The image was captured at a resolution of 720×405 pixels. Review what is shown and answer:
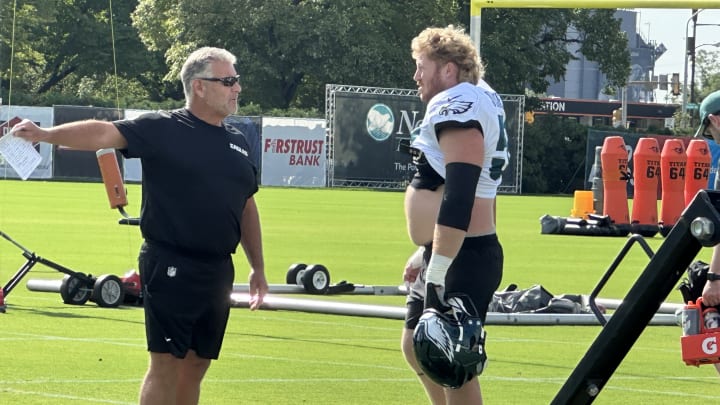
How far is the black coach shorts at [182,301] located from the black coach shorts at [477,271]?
130cm

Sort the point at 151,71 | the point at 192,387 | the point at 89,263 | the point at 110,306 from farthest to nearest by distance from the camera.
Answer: the point at 151,71
the point at 89,263
the point at 110,306
the point at 192,387

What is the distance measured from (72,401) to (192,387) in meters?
2.07

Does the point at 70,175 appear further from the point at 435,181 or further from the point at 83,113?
the point at 435,181

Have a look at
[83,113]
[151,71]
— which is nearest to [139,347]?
[83,113]

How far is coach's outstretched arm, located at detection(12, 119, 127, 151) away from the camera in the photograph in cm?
707

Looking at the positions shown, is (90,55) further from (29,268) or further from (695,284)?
(695,284)

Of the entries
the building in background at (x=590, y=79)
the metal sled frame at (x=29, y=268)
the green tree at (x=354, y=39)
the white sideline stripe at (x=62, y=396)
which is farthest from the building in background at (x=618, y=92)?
the white sideline stripe at (x=62, y=396)

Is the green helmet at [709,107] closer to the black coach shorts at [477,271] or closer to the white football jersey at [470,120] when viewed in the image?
the white football jersey at [470,120]

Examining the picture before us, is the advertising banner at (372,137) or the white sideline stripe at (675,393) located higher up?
the white sideline stripe at (675,393)

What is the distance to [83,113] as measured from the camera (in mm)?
50312

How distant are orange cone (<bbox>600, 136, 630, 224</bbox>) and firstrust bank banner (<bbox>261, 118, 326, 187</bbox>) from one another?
74.5 feet

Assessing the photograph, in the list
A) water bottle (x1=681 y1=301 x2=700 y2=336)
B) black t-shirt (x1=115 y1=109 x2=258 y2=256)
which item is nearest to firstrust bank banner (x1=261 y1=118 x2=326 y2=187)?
black t-shirt (x1=115 y1=109 x2=258 y2=256)

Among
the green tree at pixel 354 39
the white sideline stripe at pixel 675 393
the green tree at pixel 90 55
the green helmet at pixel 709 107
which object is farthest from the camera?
the green tree at pixel 90 55

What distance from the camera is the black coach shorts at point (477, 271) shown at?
6.97 meters
